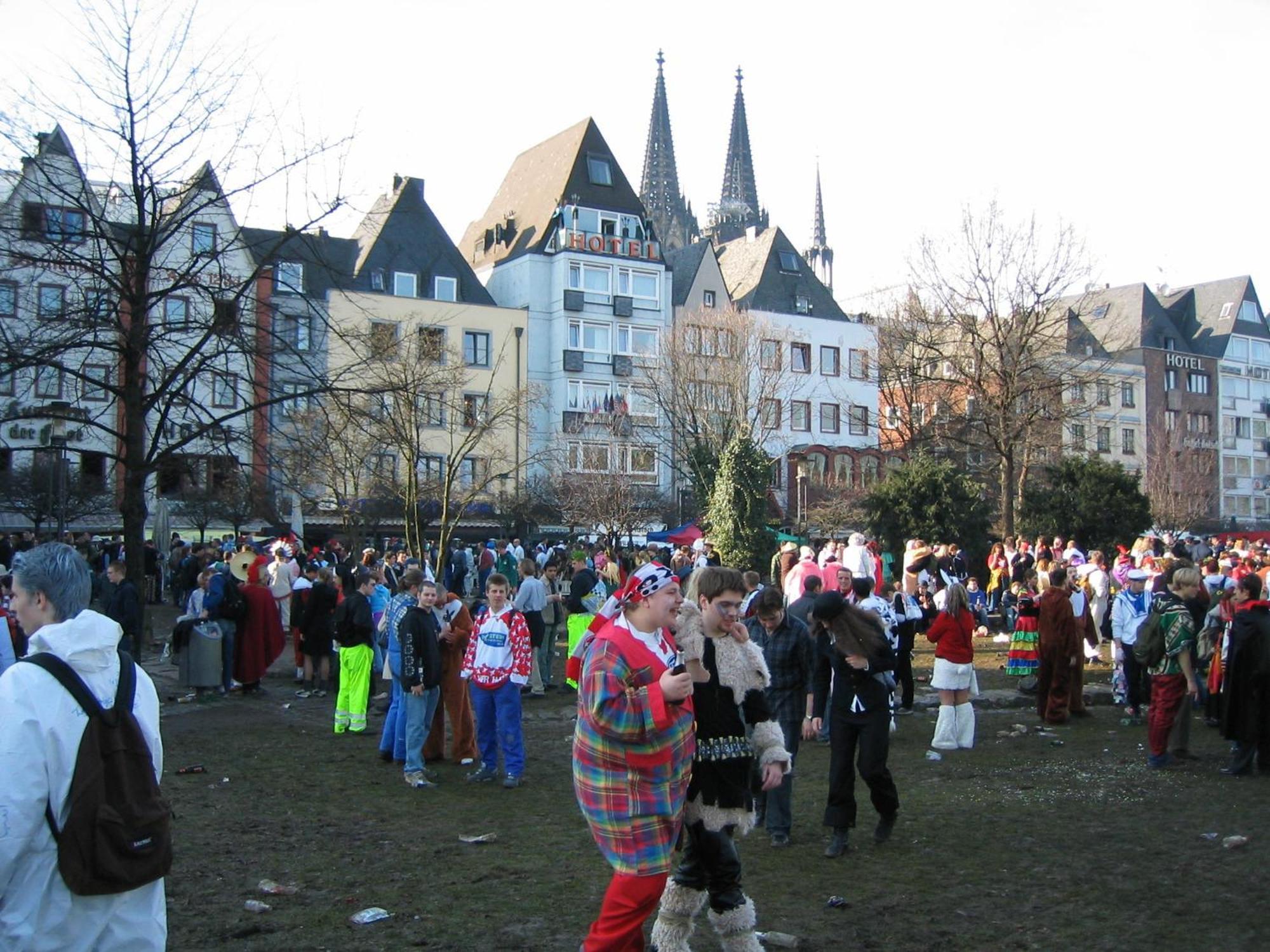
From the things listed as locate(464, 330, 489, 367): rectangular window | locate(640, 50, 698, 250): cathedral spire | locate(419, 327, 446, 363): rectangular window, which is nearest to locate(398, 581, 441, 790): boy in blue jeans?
locate(419, 327, 446, 363): rectangular window

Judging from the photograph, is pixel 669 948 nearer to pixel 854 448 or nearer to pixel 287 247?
pixel 287 247

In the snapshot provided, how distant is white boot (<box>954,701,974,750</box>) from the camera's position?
11.9 m

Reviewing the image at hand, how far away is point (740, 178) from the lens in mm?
121500

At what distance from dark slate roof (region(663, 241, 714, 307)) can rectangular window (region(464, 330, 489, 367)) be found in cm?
1214

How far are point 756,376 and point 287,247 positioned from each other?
104 feet

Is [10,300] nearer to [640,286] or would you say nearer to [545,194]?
[640,286]

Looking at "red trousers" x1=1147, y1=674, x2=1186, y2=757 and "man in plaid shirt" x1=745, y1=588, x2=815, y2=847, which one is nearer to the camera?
"man in plaid shirt" x1=745, y1=588, x2=815, y2=847

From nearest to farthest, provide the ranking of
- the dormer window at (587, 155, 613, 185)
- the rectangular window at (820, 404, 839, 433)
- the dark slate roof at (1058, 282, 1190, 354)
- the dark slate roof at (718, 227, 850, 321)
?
1. the dormer window at (587, 155, 613, 185)
2. the rectangular window at (820, 404, 839, 433)
3. the dark slate roof at (718, 227, 850, 321)
4. the dark slate roof at (1058, 282, 1190, 354)

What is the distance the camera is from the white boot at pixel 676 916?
551 cm

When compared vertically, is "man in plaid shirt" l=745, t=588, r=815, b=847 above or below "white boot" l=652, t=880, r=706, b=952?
above

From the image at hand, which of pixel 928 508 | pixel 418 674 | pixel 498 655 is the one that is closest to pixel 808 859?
pixel 498 655

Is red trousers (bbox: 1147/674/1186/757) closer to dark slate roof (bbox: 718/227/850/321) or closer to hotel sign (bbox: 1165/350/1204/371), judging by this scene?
dark slate roof (bbox: 718/227/850/321)

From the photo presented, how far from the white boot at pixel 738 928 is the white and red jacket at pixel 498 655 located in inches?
188

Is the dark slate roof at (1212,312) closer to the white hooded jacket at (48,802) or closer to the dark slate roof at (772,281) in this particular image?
the dark slate roof at (772,281)
